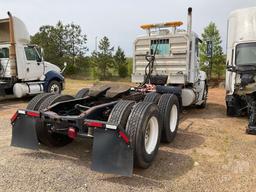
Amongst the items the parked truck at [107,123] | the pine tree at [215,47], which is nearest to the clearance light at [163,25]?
the parked truck at [107,123]

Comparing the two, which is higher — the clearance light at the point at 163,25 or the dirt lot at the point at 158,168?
the clearance light at the point at 163,25

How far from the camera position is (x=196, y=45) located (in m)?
9.51

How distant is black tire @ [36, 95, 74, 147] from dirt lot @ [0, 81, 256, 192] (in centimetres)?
13

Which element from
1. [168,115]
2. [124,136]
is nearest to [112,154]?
[124,136]

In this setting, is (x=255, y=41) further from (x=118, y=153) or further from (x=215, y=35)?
(x=215, y=35)

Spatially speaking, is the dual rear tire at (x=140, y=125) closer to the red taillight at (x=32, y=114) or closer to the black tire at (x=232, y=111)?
the red taillight at (x=32, y=114)

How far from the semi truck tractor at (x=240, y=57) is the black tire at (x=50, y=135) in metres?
4.68

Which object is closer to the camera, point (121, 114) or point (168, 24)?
point (121, 114)

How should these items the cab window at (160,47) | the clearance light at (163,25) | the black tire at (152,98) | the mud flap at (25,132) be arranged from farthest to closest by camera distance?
1. the cab window at (160,47)
2. the clearance light at (163,25)
3. the black tire at (152,98)
4. the mud flap at (25,132)

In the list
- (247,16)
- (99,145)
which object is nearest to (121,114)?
(99,145)

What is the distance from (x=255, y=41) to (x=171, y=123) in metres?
4.15

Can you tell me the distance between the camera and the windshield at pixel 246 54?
27.3 ft

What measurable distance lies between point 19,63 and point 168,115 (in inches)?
326

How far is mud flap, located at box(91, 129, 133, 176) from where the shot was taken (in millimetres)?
3832
